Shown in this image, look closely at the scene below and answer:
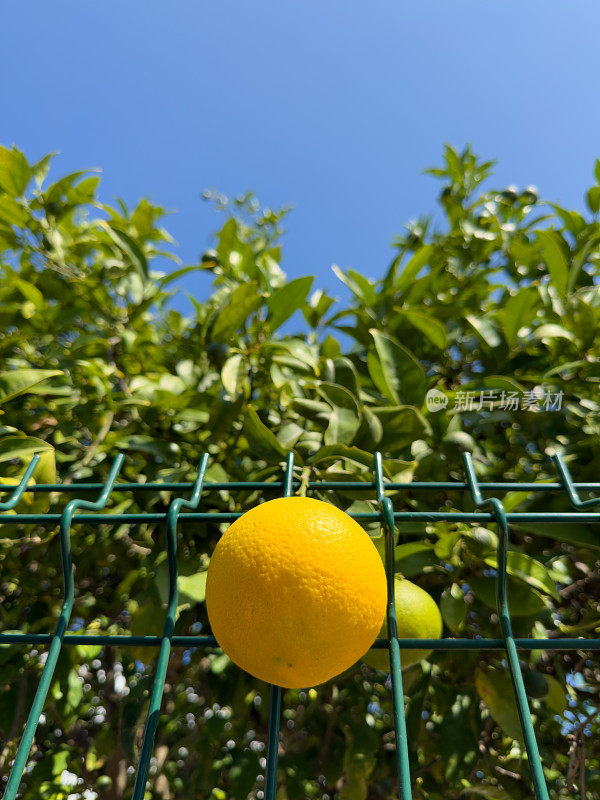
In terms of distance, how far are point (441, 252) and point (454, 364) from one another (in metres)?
0.49

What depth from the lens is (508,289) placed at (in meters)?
1.66

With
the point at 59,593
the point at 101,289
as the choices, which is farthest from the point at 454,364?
the point at 59,593

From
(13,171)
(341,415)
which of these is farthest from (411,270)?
(13,171)

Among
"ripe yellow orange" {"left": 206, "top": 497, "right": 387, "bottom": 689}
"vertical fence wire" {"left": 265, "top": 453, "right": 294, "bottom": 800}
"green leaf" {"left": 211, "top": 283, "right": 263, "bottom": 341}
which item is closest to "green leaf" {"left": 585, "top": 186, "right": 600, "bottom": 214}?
"green leaf" {"left": 211, "top": 283, "right": 263, "bottom": 341}

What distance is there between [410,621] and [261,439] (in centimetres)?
41

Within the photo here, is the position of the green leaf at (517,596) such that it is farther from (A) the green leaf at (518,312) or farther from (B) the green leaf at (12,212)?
(B) the green leaf at (12,212)

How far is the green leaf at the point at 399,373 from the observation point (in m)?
1.11

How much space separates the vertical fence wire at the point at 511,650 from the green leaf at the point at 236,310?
0.68 metres

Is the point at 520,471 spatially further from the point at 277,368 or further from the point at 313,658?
the point at 313,658

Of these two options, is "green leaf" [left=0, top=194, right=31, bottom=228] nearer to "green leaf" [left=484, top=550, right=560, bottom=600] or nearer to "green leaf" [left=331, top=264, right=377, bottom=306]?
"green leaf" [left=331, top=264, right=377, bottom=306]

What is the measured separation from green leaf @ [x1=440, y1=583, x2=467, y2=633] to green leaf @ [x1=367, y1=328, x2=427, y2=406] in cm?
40

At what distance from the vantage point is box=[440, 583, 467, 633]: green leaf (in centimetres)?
83

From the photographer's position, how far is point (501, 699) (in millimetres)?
896

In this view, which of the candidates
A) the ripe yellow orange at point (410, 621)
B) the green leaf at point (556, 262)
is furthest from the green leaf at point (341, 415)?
the green leaf at point (556, 262)
